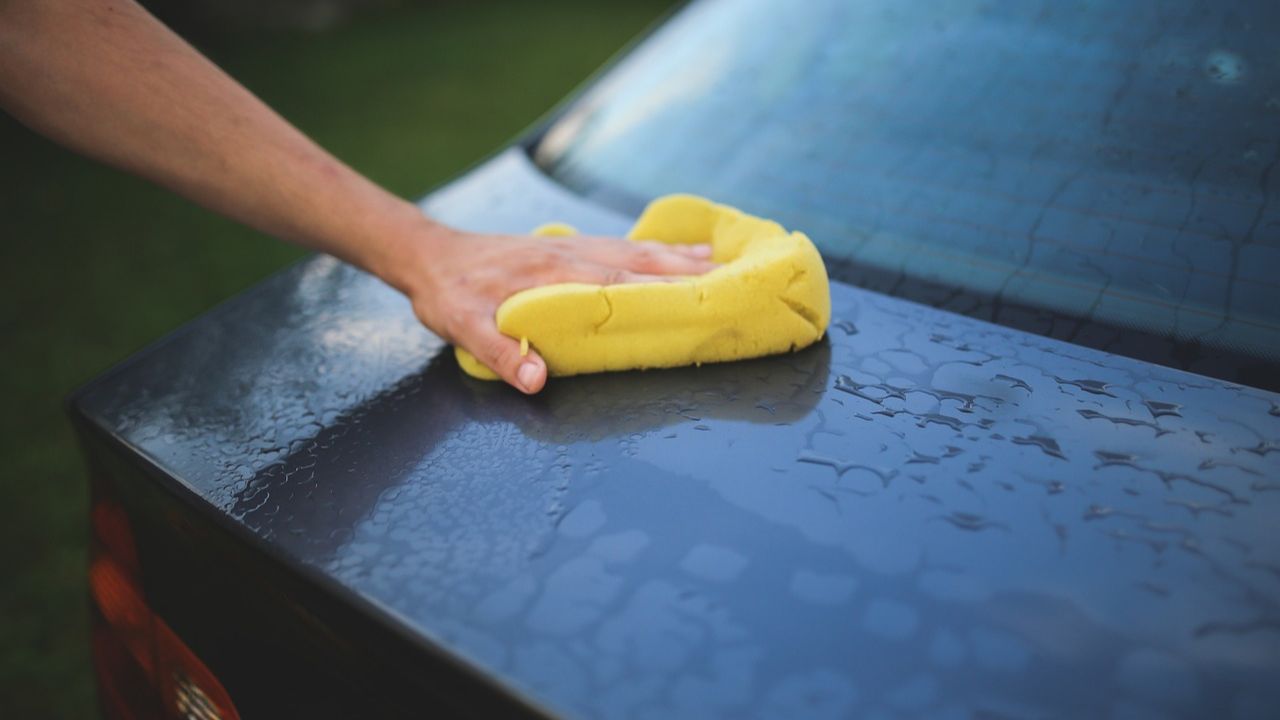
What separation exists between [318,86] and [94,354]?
12.0 feet

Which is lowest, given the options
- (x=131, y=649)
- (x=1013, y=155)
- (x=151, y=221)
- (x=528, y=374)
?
(x=151, y=221)

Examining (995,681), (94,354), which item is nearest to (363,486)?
(995,681)

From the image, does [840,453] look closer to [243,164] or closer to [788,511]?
[788,511]

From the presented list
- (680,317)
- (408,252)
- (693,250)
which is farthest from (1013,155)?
(408,252)

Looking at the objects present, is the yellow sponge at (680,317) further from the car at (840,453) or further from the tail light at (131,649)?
the tail light at (131,649)

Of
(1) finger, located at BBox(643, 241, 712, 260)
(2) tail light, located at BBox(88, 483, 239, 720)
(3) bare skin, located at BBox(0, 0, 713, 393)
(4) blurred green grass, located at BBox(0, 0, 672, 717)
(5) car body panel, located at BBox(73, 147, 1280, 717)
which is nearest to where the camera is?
(5) car body panel, located at BBox(73, 147, 1280, 717)

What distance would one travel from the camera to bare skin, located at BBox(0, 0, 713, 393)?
107cm

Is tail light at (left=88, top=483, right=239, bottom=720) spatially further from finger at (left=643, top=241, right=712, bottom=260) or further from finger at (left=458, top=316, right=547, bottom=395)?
finger at (left=643, top=241, right=712, bottom=260)

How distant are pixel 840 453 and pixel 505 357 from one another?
41cm

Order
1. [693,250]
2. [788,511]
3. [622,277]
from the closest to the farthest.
Answer: [788,511], [622,277], [693,250]

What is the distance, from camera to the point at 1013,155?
1193mm

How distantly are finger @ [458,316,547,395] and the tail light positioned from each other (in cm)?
46

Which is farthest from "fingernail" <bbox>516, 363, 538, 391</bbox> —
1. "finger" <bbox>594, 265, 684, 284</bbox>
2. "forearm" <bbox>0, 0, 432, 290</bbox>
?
"forearm" <bbox>0, 0, 432, 290</bbox>

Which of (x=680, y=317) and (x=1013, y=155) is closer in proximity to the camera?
(x=680, y=317)
